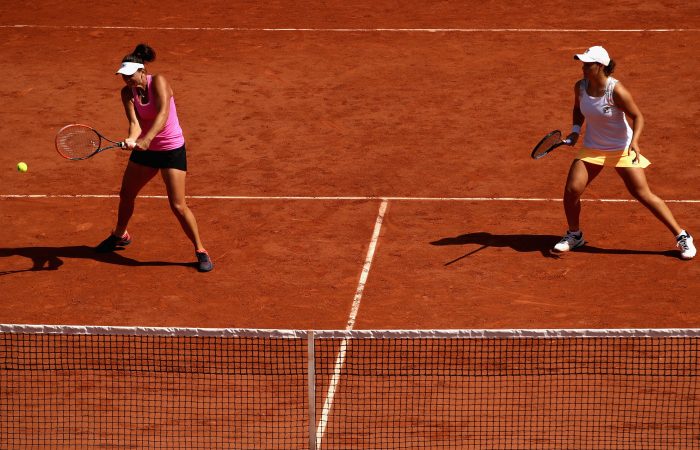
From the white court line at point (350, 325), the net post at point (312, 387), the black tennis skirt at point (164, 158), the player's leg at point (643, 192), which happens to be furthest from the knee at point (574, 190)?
the net post at point (312, 387)

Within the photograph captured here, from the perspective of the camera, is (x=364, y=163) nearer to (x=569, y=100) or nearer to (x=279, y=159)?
(x=279, y=159)

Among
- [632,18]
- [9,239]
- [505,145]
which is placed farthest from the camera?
[632,18]

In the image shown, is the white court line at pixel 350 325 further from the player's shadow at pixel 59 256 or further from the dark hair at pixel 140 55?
the dark hair at pixel 140 55

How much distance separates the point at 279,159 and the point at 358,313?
3.89 meters

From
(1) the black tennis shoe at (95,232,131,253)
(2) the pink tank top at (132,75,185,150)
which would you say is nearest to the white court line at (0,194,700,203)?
(1) the black tennis shoe at (95,232,131,253)

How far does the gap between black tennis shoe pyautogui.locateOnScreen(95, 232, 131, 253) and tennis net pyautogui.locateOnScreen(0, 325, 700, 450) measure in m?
1.87

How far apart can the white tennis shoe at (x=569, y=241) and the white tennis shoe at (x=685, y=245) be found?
2.88ft

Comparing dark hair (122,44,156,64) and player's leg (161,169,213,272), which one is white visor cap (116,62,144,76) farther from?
player's leg (161,169,213,272)

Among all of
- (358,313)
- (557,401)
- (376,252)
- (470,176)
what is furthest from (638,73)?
(557,401)

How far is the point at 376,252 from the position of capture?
1091 cm

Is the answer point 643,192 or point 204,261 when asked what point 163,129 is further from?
point 643,192

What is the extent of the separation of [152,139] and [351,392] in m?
3.04

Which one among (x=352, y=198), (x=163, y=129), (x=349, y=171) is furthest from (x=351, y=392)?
(x=349, y=171)

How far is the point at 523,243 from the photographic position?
11.0 m
